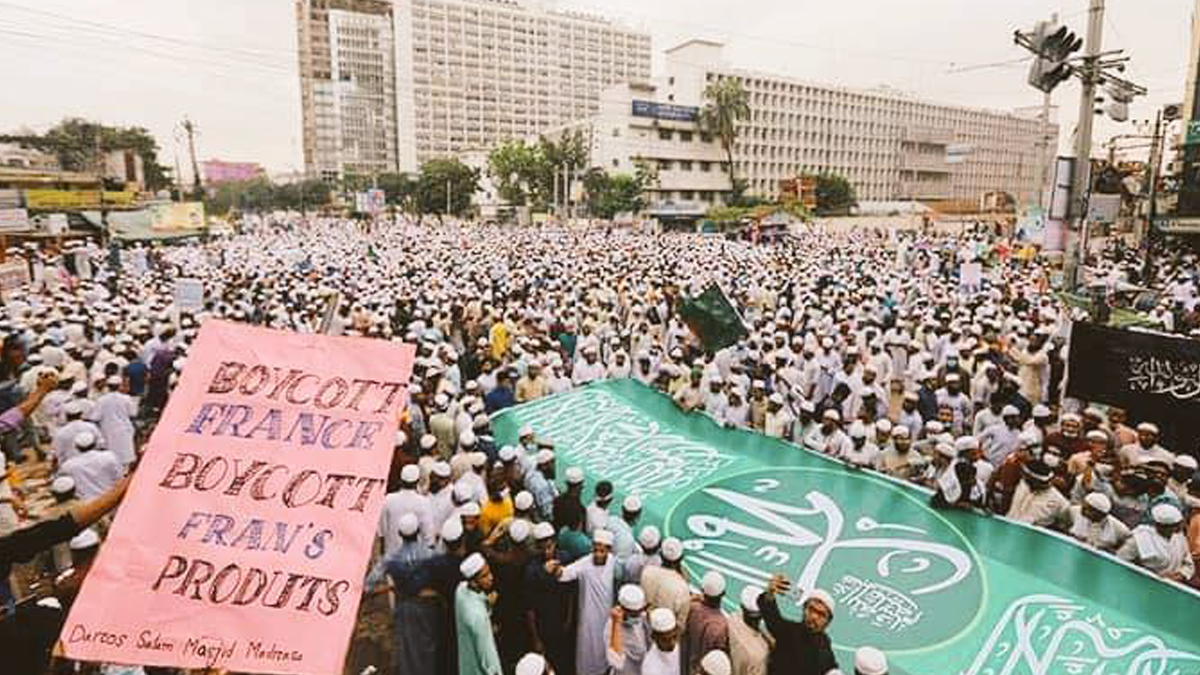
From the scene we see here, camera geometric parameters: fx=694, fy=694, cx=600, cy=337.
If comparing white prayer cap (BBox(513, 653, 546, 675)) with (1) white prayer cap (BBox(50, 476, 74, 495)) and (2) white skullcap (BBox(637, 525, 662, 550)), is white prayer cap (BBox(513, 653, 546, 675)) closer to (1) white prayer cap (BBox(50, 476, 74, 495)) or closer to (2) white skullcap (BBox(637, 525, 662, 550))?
(2) white skullcap (BBox(637, 525, 662, 550))

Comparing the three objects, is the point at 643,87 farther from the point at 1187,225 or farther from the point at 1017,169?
the point at 1017,169

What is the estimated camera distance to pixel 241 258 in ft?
74.4

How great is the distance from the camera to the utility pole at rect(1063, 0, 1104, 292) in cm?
967

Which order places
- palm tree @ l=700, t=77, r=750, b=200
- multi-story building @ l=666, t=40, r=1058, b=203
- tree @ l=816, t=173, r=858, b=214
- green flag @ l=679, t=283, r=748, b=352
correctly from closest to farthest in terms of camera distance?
green flag @ l=679, t=283, r=748, b=352 → palm tree @ l=700, t=77, r=750, b=200 → tree @ l=816, t=173, r=858, b=214 → multi-story building @ l=666, t=40, r=1058, b=203

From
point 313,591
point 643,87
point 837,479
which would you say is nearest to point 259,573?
point 313,591

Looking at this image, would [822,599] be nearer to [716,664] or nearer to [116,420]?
[716,664]

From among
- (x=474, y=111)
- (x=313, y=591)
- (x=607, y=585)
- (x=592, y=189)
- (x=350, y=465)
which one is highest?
(x=474, y=111)

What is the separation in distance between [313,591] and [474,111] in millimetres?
109669

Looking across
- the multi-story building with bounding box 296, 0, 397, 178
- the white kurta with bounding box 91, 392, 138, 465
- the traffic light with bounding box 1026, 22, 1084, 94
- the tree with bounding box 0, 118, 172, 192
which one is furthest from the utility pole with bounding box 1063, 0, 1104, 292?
the multi-story building with bounding box 296, 0, 397, 178

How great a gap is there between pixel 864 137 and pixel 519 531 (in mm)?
93459

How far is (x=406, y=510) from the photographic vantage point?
4699mm

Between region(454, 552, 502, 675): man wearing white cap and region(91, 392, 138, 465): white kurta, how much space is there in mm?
5004

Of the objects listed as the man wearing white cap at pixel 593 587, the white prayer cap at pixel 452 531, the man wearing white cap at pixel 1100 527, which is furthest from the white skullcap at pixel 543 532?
the man wearing white cap at pixel 1100 527

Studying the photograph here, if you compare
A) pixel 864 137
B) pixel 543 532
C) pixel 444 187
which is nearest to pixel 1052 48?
pixel 543 532
